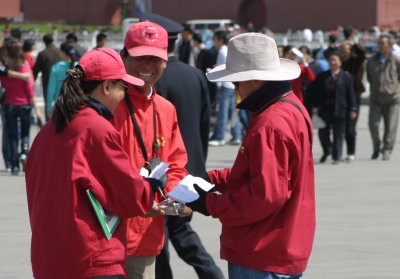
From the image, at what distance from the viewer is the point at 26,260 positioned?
9.38 metres

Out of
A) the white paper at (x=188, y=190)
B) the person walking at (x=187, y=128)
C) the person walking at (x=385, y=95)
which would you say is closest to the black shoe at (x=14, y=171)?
the person walking at (x=385, y=95)

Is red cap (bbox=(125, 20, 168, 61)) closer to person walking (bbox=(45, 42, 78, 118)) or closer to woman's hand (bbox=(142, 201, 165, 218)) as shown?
woman's hand (bbox=(142, 201, 165, 218))

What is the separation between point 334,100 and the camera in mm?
16625

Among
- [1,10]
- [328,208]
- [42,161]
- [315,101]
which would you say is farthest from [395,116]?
[1,10]

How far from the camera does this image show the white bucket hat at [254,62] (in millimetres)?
5198

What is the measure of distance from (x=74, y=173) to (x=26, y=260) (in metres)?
4.64

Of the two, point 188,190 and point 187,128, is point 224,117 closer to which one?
point 187,128

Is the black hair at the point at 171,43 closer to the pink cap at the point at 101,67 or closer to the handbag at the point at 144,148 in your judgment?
the handbag at the point at 144,148

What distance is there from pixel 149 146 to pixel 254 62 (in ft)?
3.33

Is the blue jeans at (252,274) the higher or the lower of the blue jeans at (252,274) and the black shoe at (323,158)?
the higher

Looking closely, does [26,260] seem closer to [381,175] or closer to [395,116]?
[381,175]

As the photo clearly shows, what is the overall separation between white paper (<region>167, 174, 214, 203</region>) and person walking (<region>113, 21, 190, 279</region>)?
0.59m

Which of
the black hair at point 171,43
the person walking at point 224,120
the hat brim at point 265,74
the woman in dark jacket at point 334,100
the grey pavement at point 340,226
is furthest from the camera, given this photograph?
the person walking at point 224,120

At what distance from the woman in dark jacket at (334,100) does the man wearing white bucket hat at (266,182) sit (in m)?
11.4
